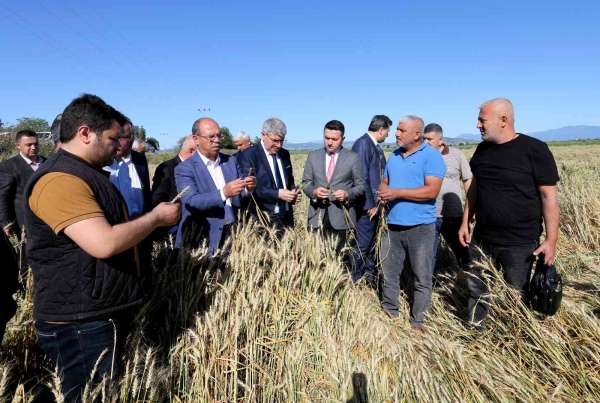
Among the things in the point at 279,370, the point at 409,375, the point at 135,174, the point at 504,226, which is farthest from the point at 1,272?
the point at 504,226

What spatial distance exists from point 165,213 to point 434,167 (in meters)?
2.71

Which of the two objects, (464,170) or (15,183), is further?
(464,170)

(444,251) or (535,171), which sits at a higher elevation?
(535,171)

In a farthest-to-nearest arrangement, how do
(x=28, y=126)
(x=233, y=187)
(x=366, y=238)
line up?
(x=28, y=126) < (x=366, y=238) < (x=233, y=187)

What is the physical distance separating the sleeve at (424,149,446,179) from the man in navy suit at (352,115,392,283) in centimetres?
102

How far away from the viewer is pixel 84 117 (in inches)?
67.8

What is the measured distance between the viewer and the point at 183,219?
3703 mm

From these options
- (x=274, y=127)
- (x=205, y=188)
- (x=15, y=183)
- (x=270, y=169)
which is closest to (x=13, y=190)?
(x=15, y=183)

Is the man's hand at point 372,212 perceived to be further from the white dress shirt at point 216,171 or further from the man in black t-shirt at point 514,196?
the white dress shirt at point 216,171

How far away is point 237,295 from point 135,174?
159cm

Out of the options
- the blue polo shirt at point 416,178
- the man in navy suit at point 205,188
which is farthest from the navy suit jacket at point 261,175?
the blue polo shirt at point 416,178

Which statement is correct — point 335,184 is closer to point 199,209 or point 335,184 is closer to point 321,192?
point 321,192

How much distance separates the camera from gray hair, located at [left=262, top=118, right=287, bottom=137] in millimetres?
4340

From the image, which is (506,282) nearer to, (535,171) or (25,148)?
(535,171)
